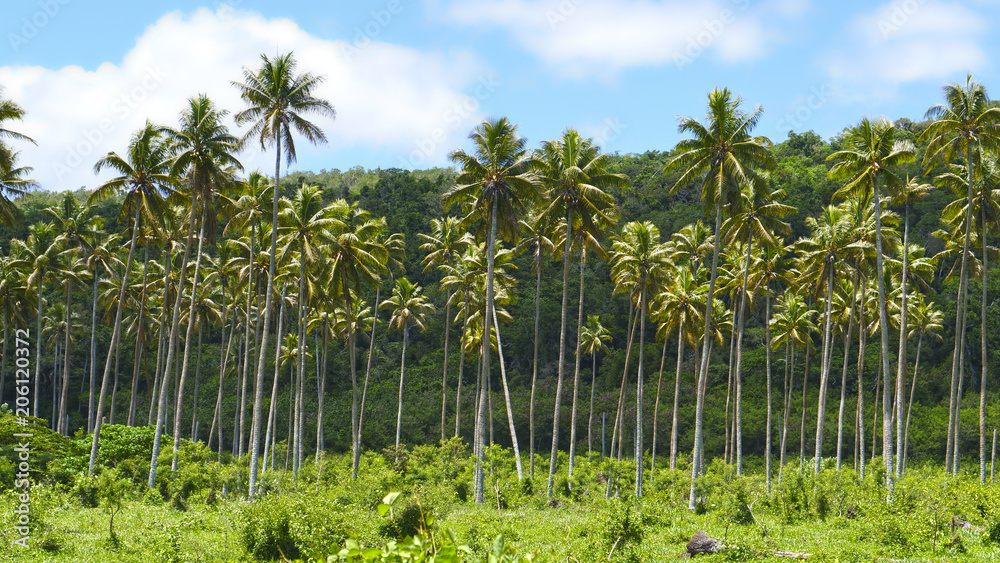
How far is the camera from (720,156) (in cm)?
2995

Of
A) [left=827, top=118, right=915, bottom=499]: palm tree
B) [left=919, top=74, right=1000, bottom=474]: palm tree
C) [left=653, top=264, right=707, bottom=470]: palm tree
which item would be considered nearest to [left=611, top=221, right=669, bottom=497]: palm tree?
[left=653, top=264, right=707, bottom=470]: palm tree

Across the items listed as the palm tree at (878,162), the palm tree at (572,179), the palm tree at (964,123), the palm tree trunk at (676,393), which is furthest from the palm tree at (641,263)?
the palm tree at (964,123)

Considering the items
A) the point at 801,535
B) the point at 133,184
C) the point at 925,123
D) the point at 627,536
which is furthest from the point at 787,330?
the point at 133,184

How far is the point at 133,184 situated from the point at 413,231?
4776 cm

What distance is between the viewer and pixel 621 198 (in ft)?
288

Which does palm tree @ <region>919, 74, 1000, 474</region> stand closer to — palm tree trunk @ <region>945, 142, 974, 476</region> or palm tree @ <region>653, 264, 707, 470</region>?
palm tree trunk @ <region>945, 142, 974, 476</region>

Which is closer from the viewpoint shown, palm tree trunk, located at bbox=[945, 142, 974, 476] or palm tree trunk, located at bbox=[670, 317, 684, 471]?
palm tree trunk, located at bbox=[945, 142, 974, 476]

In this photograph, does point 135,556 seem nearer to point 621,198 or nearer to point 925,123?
point 925,123

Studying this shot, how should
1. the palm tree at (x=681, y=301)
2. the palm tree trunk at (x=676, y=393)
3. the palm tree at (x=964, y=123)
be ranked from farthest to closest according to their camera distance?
the palm tree at (x=681, y=301) < the palm tree trunk at (x=676, y=393) < the palm tree at (x=964, y=123)

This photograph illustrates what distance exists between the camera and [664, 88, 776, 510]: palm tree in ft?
96.8

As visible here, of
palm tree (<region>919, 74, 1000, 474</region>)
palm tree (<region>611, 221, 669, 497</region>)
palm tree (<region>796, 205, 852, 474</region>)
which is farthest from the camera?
palm tree (<region>611, 221, 669, 497</region>)

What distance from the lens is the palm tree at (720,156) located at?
96.8 ft

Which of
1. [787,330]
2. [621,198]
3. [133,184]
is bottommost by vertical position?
[787,330]

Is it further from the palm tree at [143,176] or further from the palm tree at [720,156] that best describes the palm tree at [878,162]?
the palm tree at [143,176]
